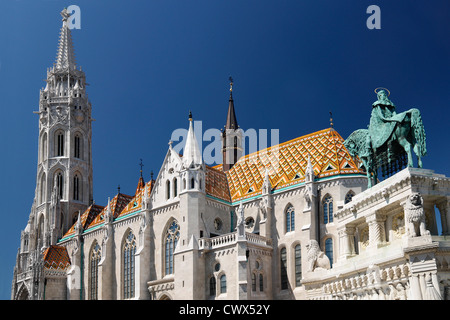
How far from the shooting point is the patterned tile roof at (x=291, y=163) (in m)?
41.3

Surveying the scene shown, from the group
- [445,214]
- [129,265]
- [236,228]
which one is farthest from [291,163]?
[445,214]

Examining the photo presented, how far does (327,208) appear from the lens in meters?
39.9

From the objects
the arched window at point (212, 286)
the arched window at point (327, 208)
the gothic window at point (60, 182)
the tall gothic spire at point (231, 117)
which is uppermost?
the tall gothic spire at point (231, 117)

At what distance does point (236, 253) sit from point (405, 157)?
18674mm

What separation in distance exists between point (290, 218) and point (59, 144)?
1249 inches

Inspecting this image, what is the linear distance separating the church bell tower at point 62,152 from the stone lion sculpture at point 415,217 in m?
47.2

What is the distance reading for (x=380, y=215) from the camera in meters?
20.7

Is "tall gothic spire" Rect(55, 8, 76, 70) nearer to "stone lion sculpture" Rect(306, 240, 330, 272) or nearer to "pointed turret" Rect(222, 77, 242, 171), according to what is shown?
"pointed turret" Rect(222, 77, 242, 171)

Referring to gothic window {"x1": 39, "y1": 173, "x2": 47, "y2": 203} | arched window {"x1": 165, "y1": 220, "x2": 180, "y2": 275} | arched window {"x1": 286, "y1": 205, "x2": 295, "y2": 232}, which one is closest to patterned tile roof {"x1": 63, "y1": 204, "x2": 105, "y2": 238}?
gothic window {"x1": 39, "y1": 173, "x2": 47, "y2": 203}

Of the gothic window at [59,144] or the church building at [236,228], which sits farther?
the gothic window at [59,144]

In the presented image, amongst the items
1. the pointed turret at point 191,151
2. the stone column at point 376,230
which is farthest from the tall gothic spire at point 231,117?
the stone column at point 376,230

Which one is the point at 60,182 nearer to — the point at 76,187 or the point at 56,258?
the point at 76,187

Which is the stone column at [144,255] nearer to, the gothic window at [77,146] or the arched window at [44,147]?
the gothic window at [77,146]

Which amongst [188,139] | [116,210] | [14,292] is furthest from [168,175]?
[14,292]
